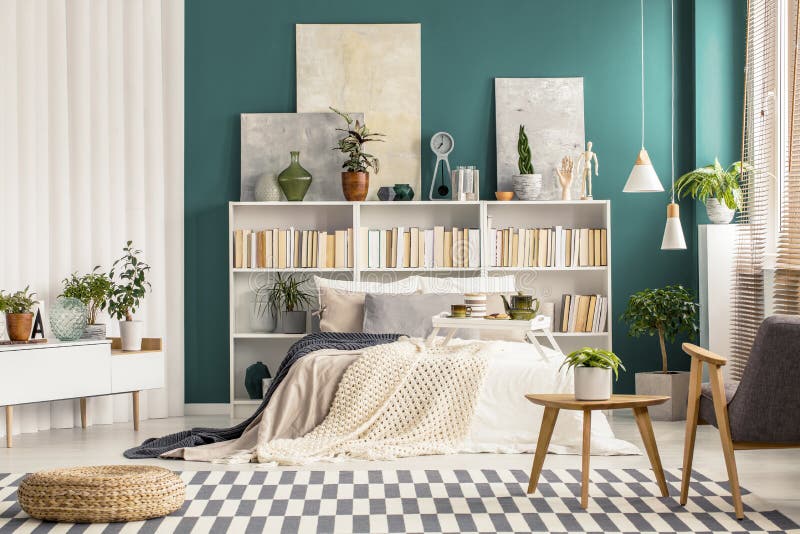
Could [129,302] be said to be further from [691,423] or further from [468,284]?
[691,423]

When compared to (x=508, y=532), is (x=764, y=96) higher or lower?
higher

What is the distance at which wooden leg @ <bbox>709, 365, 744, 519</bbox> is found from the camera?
3.51 meters

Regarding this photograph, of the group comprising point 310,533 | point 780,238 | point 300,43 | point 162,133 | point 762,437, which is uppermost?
point 300,43

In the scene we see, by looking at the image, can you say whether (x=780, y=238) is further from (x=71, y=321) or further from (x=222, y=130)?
(x=71, y=321)

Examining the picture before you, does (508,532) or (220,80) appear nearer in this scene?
(508,532)

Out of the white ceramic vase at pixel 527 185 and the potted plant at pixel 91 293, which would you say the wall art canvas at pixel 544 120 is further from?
the potted plant at pixel 91 293

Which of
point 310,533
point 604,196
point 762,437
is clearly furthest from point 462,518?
point 604,196

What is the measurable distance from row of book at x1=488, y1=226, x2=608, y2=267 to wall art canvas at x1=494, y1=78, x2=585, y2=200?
0.32 metres

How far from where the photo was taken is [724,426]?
351 cm

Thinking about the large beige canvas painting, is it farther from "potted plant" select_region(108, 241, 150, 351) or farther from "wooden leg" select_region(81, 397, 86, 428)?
"wooden leg" select_region(81, 397, 86, 428)

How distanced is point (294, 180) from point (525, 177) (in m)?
1.61

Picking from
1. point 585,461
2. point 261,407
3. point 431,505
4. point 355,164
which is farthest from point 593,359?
point 355,164

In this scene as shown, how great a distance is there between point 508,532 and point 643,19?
4.56 metres

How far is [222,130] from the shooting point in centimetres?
675
